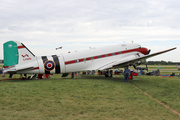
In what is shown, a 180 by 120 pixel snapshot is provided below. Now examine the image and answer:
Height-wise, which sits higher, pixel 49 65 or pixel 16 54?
pixel 16 54

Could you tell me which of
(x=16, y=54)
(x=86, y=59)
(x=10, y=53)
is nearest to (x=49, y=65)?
(x=16, y=54)

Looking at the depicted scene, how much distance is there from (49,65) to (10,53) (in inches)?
192

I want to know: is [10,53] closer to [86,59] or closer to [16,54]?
[16,54]

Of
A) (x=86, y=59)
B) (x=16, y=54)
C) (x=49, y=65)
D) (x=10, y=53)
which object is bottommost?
(x=49, y=65)

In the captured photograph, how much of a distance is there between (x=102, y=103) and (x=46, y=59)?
44.9 feet

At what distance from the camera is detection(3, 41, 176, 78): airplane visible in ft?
67.8

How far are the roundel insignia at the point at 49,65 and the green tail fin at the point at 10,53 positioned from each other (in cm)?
357

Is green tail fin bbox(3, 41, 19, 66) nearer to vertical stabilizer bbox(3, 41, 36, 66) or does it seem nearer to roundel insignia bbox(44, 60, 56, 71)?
vertical stabilizer bbox(3, 41, 36, 66)

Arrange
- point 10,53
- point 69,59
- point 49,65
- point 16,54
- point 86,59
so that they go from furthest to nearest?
point 86,59 < point 69,59 < point 49,65 < point 16,54 < point 10,53

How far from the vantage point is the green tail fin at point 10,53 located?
20.4 m

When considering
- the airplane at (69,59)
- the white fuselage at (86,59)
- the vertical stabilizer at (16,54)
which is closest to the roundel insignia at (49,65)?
the airplane at (69,59)

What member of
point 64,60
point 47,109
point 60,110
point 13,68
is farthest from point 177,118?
point 13,68

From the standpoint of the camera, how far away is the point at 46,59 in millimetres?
21859

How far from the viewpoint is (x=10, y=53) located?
20.6 m
